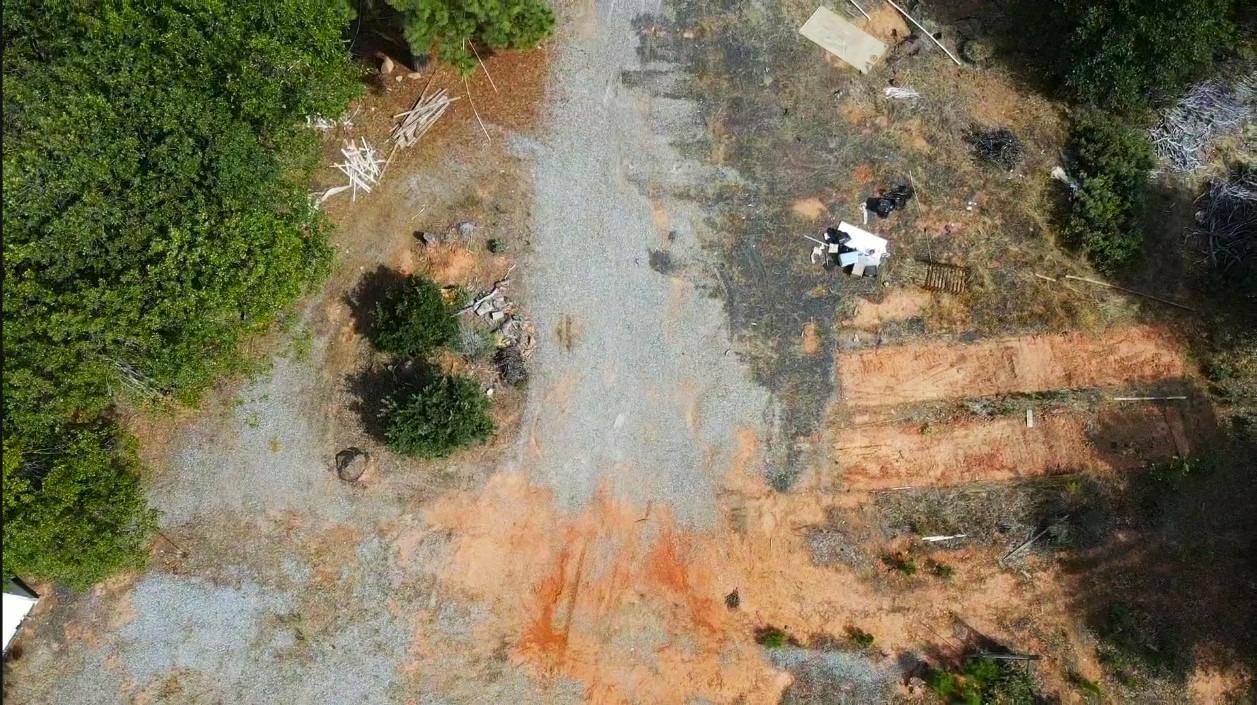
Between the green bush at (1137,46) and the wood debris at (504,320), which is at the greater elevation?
the green bush at (1137,46)

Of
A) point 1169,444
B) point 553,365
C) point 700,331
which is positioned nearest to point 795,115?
point 700,331

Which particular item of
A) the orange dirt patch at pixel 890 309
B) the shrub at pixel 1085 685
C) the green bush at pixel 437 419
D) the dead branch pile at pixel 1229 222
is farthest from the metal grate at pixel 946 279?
the green bush at pixel 437 419

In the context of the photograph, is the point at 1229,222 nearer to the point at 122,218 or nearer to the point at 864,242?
the point at 864,242

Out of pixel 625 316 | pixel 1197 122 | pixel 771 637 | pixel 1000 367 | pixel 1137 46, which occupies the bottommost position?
pixel 771 637

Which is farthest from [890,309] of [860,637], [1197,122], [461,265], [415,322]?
[415,322]

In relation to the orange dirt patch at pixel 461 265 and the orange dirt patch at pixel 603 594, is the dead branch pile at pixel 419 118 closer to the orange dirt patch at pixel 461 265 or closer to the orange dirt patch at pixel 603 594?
the orange dirt patch at pixel 461 265

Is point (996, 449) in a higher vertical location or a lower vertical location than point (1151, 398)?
lower

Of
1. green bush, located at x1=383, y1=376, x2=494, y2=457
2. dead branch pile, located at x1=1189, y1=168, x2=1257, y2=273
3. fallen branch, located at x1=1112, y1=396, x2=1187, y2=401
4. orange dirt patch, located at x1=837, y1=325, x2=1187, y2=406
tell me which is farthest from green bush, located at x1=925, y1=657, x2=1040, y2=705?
green bush, located at x1=383, y1=376, x2=494, y2=457

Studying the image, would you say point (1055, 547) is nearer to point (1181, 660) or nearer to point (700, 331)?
point (1181, 660)
